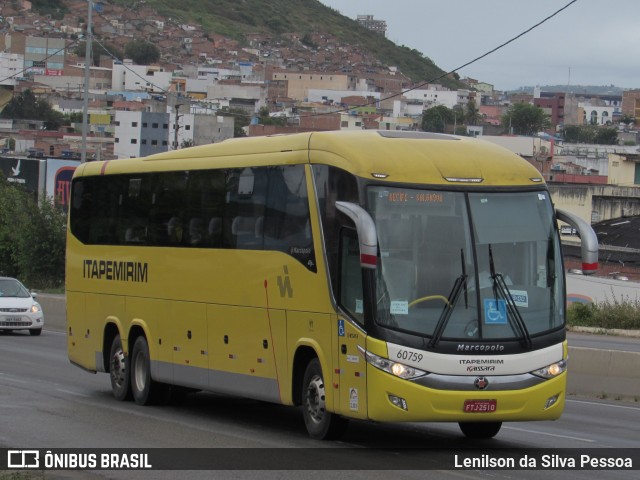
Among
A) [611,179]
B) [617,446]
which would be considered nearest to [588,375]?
[617,446]

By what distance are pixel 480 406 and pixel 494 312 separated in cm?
92

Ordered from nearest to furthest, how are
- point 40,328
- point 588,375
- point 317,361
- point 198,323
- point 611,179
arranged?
1. point 317,361
2. point 198,323
3. point 588,375
4. point 40,328
5. point 611,179

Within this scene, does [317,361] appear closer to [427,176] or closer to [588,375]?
[427,176]

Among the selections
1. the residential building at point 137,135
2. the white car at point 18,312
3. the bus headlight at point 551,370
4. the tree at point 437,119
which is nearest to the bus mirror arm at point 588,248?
the bus headlight at point 551,370

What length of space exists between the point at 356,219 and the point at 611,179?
89.5m

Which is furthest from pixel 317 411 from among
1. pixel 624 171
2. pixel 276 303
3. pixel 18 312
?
pixel 624 171

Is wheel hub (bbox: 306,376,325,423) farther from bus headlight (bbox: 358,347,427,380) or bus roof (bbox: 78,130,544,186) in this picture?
bus roof (bbox: 78,130,544,186)

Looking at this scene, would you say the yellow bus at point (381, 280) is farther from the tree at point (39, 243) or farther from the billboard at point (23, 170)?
the billboard at point (23, 170)

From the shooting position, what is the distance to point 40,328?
34.6 metres

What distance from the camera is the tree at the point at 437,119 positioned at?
181 metres

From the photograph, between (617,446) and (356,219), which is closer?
(356,219)

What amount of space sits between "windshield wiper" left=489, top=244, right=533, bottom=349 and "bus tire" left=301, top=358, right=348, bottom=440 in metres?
2.11

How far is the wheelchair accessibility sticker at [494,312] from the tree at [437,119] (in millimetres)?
165291

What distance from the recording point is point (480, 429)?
14398mm
